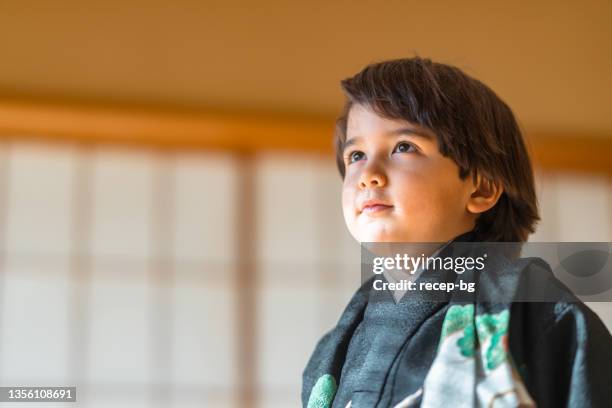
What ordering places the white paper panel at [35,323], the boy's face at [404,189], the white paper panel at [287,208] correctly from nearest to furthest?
the boy's face at [404,189], the white paper panel at [35,323], the white paper panel at [287,208]

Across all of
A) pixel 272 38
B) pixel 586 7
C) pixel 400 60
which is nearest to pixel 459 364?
pixel 400 60

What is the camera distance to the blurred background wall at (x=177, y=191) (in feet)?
8.82

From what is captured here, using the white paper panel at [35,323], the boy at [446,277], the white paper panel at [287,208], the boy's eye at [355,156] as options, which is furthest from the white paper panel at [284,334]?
the boy's eye at [355,156]

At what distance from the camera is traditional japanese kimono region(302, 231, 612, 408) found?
0.87 metres

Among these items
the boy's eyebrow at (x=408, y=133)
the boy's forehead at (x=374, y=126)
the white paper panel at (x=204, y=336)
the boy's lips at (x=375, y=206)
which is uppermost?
the boy's forehead at (x=374, y=126)

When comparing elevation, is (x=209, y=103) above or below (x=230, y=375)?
above

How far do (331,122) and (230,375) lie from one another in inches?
30.7

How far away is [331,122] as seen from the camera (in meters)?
2.84

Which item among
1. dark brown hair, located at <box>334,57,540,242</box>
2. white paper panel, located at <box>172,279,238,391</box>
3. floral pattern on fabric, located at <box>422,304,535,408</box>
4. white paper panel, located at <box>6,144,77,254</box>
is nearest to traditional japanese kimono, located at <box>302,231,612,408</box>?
floral pattern on fabric, located at <box>422,304,535,408</box>

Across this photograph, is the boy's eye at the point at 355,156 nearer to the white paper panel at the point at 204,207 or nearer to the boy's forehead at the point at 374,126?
the boy's forehead at the point at 374,126

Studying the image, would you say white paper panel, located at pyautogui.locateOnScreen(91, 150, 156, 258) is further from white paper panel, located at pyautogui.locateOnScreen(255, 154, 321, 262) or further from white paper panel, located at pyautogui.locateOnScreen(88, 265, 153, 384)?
white paper panel, located at pyautogui.locateOnScreen(255, 154, 321, 262)

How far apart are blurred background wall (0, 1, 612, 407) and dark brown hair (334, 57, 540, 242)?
1.57 metres

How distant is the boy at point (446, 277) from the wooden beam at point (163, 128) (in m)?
1.59

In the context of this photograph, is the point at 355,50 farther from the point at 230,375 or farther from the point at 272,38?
the point at 230,375
